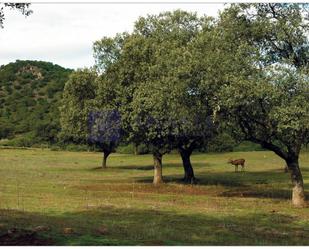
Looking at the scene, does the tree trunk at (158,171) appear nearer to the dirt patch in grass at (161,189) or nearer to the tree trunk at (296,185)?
the dirt patch in grass at (161,189)

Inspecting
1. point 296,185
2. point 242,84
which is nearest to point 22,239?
point 242,84

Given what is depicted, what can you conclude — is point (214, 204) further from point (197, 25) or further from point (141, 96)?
point (197, 25)

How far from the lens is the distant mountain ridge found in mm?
125250

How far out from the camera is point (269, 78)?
29.5 m

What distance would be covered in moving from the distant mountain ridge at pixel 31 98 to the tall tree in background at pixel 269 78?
88229 mm

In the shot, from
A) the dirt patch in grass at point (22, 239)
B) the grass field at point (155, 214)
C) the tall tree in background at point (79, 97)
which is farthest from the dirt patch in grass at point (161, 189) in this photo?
the dirt patch in grass at point (22, 239)

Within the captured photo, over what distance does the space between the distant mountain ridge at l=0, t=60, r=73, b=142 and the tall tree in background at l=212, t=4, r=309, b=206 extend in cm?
8823

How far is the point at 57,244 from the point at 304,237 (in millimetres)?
10888

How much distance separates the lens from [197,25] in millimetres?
47438

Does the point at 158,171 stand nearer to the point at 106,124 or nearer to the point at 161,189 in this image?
the point at 161,189

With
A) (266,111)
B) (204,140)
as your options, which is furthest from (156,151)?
(266,111)

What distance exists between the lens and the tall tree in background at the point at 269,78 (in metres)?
29.1

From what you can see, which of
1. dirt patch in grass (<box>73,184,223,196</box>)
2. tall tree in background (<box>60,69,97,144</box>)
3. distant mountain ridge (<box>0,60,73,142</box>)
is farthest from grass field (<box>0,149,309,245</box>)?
distant mountain ridge (<box>0,60,73,142</box>)

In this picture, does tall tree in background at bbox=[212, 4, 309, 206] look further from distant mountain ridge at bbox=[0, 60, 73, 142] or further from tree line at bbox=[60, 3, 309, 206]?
distant mountain ridge at bbox=[0, 60, 73, 142]
